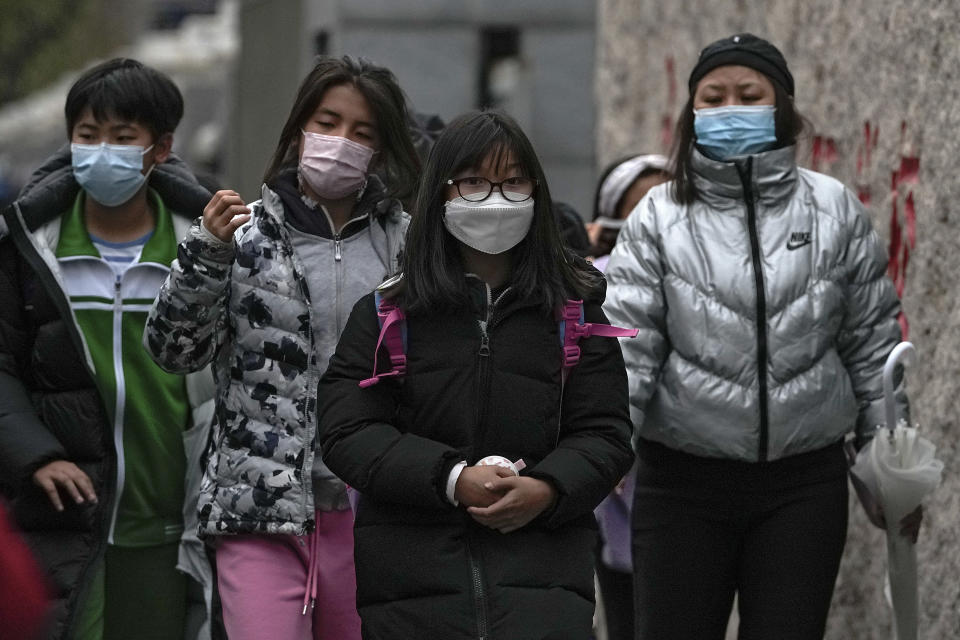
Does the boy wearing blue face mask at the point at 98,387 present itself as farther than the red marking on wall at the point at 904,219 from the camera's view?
No

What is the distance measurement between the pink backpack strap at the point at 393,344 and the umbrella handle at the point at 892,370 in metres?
1.45

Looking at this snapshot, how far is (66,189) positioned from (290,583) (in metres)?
1.41

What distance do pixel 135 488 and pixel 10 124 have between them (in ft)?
113

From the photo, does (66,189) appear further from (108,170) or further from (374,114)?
(374,114)

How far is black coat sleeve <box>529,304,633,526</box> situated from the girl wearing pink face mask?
70 cm

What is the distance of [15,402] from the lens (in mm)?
4793

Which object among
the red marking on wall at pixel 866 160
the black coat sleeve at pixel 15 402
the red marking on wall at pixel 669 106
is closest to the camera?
the black coat sleeve at pixel 15 402

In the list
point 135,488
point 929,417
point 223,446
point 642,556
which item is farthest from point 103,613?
point 929,417

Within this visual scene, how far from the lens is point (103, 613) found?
496cm

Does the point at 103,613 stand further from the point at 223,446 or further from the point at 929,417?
the point at 929,417

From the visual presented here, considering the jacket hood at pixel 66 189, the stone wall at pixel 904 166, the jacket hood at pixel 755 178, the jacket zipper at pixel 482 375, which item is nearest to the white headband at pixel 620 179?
the stone wall at pixel 904 166

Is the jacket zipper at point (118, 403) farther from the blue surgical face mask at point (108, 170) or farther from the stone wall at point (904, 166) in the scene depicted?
the stone wall at point (904, 166)

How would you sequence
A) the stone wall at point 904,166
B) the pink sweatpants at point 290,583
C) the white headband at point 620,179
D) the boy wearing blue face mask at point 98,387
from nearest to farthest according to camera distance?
the pink sweatpants at point 290,583 < the boy wearing blue face mask at point 98,387 < the stone wall at point 904,166 < the white headband at point 620,179

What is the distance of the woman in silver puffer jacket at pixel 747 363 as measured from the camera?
4832 millimetres
